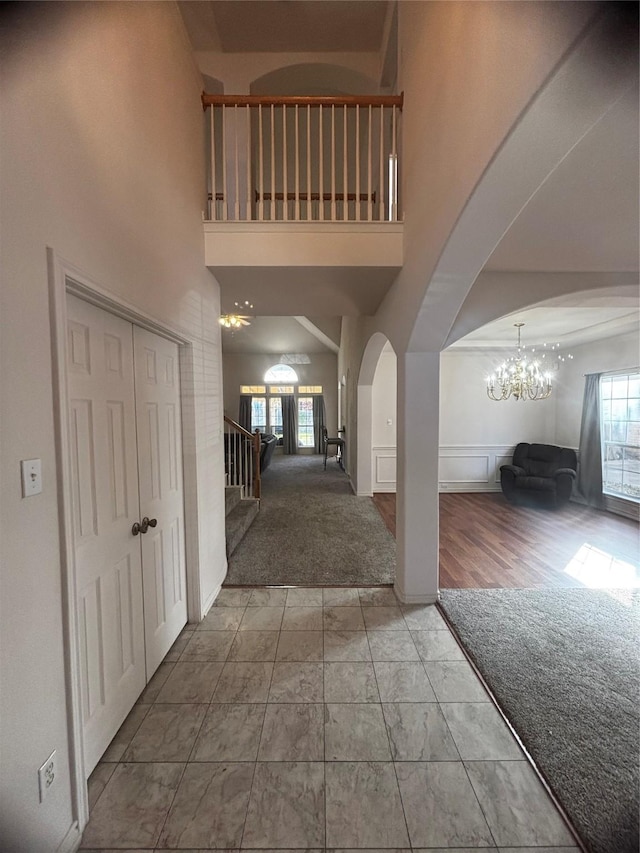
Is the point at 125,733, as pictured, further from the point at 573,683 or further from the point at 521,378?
the point at 521,378

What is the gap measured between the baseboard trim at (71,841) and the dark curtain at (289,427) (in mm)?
9506

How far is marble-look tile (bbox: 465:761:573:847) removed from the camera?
124 cm

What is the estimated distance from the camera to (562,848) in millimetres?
1217

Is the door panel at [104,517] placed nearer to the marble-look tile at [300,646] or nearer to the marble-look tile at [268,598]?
the marble-look tile at [300,646]

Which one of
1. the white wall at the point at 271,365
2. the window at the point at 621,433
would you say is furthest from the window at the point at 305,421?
the window at the point at 621,433

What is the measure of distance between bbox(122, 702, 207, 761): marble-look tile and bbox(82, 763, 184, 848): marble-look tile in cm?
4

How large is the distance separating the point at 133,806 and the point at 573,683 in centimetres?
227

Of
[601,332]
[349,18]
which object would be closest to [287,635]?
[349,18]

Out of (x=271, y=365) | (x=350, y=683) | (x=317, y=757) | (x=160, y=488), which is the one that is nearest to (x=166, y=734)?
(x=317, y=757)

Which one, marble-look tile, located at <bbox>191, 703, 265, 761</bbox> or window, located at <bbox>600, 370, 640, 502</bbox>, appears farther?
window, located at <bbox>600, 370, 640, 502</bbox>

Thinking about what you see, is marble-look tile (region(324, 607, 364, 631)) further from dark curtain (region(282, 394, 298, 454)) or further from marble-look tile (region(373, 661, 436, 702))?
dark curtain (region(282, 394, 298, 454))

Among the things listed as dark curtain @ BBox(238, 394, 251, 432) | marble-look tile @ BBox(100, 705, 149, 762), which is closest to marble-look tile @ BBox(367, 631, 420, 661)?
marble-look tile @ BBox(100, 705, 149, 762)

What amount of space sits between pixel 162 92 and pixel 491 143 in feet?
6.41

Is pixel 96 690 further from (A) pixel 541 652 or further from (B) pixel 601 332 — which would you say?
(B) pixel 601 332
